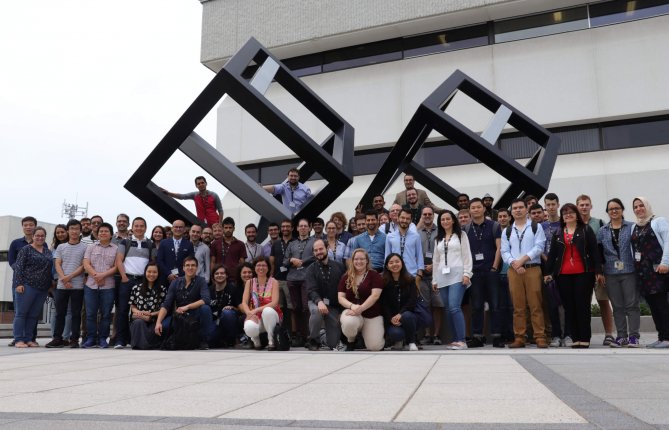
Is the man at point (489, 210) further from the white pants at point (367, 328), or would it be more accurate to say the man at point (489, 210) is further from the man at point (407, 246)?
the white pants at point (367, 328)

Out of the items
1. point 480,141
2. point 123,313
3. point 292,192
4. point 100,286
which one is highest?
point 480,141

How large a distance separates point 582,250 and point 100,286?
6.34m

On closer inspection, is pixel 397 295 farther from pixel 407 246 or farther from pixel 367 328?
pixel 407 246

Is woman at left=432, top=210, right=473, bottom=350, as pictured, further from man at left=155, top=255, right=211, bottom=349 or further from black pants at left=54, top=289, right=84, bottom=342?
black pants at left=54, top=289, right=84, bottom=342

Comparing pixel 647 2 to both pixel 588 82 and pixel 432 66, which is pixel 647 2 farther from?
pixel 432 66

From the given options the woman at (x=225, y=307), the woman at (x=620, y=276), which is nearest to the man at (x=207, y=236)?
the woman at (x=225, y=307)

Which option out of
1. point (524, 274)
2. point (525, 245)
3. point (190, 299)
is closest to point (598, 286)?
point (524, 274)

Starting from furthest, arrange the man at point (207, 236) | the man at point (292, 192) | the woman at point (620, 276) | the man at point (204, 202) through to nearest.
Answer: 1. the man at point (204, 202)
2. the man at point (292, 192)
3. the man at point (207, 236)
4. the woman at point (620, 276)

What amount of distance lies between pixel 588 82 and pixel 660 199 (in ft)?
12.6

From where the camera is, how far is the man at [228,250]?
8.04 m

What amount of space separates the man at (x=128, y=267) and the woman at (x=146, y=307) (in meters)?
0.28

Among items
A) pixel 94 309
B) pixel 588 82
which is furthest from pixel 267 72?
pixel 588 82

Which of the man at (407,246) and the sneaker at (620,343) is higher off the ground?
the man at (407,246)

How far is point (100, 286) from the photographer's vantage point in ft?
25.2
